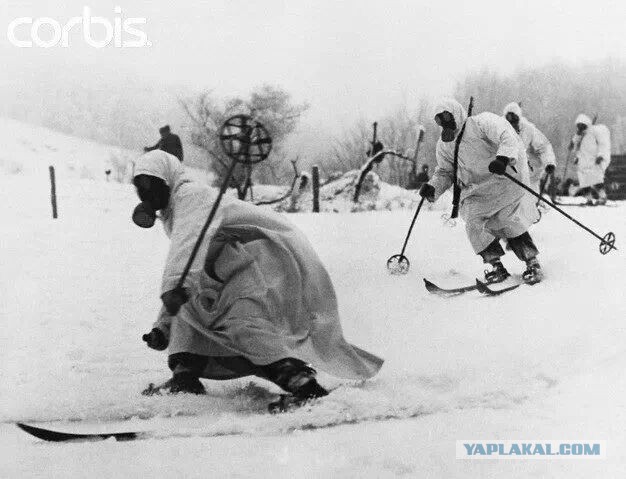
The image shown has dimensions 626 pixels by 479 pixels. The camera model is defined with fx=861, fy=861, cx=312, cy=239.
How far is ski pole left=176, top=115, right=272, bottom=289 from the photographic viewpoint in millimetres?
2605

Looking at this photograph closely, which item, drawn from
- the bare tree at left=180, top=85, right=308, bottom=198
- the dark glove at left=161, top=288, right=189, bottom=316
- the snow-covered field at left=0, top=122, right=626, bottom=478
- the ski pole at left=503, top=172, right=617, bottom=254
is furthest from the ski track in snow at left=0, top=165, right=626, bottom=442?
the dark glove at left=161, top=288, right=189, bottom=316

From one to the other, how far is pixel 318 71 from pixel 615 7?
121 centimetres

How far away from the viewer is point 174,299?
8.29 feet

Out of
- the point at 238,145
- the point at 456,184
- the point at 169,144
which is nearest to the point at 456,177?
the point at 456,184

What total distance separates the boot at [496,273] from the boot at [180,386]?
3.89 ft

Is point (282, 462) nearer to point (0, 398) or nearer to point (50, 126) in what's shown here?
point (0, 398)

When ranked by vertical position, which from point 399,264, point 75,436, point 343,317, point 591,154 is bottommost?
point 75,436

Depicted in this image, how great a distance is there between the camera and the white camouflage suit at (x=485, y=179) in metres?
3.41

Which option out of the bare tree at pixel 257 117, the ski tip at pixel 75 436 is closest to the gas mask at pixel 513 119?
the bare tree at pixel 257 117

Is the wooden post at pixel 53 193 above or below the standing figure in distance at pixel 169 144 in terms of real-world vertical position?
below

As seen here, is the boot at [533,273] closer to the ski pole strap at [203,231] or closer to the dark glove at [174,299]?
the ski pole strap at [203,231]

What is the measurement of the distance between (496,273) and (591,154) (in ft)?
2.71

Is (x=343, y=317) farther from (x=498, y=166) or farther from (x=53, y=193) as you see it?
(x=53, y=193)

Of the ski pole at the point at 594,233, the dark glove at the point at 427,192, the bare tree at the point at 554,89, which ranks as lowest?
the ski pole at the point at 594,233
